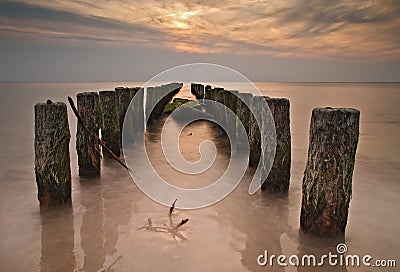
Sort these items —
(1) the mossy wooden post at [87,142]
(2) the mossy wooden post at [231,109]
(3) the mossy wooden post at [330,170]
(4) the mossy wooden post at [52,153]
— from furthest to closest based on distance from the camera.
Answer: (2) the mossy wooden post at [231,109] < (1) the mossy wooden post at [87,142] < (4) the mossy wooden post at [52,153] < (3) the mossy wooden post at [330,170]

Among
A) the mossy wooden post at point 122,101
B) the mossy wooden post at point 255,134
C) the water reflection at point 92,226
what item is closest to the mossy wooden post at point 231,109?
the mossy wooden post at point 255,134

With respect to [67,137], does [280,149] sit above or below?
below

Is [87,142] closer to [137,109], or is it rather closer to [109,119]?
[109,119]

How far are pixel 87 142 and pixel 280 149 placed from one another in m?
3.46

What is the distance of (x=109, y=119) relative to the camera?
753cm

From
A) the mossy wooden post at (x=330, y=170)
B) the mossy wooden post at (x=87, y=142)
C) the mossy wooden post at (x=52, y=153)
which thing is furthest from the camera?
the mossy wooden post at (x=87, y=142)

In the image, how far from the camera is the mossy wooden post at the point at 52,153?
4.49m

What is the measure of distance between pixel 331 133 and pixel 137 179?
380 centimetres

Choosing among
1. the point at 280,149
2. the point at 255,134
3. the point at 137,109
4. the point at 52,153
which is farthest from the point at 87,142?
the point at 137,109

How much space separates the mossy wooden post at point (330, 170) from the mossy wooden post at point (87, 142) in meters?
3.91

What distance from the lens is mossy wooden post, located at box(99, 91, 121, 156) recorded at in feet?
24.4

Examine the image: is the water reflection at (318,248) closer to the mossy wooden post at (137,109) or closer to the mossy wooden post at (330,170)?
the mossy wooden post at (330,170)

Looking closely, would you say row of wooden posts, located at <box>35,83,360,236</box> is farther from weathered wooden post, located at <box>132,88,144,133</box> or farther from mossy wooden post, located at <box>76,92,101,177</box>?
weathered wooden post, located at <box>132,88,144,133</box>

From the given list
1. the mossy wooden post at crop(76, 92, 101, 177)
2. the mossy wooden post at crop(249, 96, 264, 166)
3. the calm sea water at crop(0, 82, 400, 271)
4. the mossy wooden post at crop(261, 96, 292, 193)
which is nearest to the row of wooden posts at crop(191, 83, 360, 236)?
the calm sea water at crop(0, 82, 400, 271)
